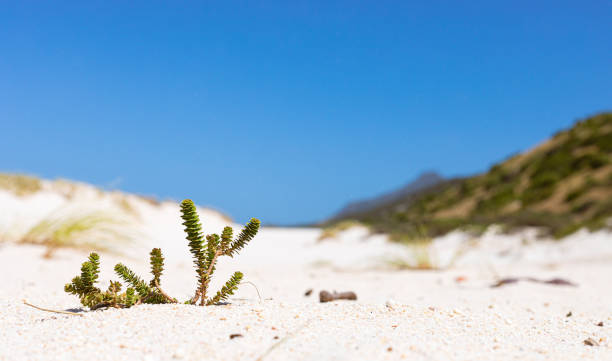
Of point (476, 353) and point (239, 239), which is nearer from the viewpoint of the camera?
point (476, 353)

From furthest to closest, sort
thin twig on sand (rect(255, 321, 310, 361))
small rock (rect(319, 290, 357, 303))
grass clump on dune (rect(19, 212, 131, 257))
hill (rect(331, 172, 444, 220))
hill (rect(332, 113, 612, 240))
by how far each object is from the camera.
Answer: hill (rect(331, 172, 444, 220)), hill (rect(332, 113, 612, 240)), grass clump on dune (rect(19, 212, 131, 257)), small rock (rect(319, 290, 357, 303)), thin twig on sand (rect(255, 321, 310, 361))

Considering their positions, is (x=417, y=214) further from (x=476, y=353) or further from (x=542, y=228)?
(x=476, y=353)

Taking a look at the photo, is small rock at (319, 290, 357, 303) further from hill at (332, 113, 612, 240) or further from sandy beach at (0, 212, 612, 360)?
hill at (332, 113, 612, 240)

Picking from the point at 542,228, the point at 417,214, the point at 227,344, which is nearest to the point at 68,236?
the point at 227,344

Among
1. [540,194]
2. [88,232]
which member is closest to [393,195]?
[540,194]

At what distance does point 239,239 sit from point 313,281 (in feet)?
10.3

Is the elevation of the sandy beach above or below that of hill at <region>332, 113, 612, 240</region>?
below

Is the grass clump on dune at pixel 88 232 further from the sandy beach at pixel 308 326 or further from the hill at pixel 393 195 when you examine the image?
the hill at pixel 393 195

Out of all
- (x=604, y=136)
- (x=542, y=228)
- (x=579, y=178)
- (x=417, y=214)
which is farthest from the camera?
(x=417, y=214)

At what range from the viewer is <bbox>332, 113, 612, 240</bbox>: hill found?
11.4 meters

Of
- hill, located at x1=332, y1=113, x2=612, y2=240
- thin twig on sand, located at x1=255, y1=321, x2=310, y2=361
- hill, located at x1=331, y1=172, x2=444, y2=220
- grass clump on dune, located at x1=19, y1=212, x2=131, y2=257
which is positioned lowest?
thin twig on sand, located at x1=255, y1=321, x2=310, y2=361

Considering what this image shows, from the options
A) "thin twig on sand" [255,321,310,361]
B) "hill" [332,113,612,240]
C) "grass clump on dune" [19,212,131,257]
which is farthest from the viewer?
"hill" [332,113,612,240]

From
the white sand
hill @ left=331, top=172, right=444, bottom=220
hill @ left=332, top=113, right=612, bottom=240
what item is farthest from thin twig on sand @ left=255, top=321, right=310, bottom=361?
hill @ left=331, top=172, right=444, bottom=220

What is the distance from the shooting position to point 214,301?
2.54 m
